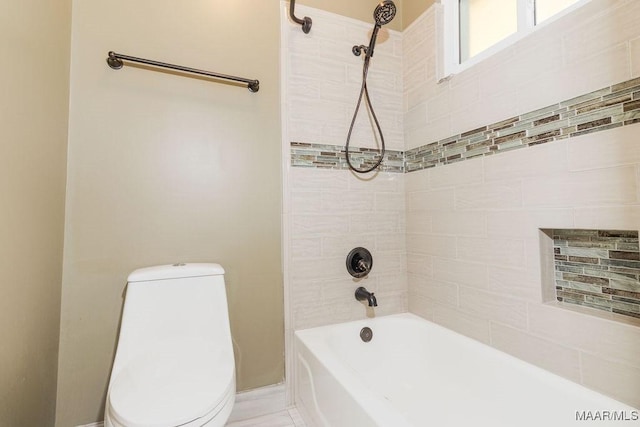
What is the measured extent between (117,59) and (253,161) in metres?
0.75

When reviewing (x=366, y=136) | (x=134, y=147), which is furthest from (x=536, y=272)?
(x=134, y=147)

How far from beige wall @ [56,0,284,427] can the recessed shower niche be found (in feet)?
4.11

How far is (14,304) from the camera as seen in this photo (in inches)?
37.9

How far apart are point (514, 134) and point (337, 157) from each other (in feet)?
2.90

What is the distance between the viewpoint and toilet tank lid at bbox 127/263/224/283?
1311mm

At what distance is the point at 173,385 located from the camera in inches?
41.5

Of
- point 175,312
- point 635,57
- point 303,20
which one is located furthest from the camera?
point 303,20

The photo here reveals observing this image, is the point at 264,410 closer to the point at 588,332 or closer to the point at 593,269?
the point at 588,332

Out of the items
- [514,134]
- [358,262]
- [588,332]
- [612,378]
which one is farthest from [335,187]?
[612,378]

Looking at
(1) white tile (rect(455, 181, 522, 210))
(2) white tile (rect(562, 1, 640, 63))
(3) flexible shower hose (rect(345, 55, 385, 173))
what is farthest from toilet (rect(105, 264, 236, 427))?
(2) white tile (rect(562, 1, 640, 63))

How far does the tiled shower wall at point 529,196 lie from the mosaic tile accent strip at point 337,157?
19cm

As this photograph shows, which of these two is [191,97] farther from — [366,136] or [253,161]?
[366,136]

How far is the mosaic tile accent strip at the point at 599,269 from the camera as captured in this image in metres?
1.01

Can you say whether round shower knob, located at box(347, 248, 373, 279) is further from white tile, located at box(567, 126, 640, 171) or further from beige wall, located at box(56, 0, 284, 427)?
white tile, located at box(567, 126, 640, 171)
